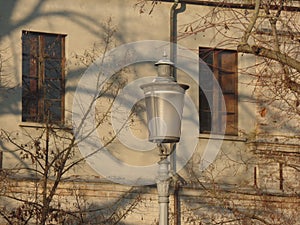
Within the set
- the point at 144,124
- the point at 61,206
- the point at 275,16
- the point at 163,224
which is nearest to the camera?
the point at 163,224

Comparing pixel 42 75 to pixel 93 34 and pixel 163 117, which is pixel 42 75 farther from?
pixel 163 117

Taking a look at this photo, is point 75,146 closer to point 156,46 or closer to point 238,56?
point 156,46

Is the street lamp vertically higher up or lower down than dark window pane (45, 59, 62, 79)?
lower down

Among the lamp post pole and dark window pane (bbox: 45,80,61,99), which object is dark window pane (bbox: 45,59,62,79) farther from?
the lamp post pole

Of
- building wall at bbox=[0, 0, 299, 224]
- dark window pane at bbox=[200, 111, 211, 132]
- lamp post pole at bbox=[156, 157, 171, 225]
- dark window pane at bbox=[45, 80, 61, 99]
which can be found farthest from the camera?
dark window pane at bbox=[200, 111, 211, 132]

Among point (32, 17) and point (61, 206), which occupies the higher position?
point (32, 17)

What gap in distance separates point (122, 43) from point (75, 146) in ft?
8.32

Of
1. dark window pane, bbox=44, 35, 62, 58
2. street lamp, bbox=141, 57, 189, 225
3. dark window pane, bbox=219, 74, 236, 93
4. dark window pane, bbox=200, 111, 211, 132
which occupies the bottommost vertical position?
street lamp, bbox=141, 57, 189, 225

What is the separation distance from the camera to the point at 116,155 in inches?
899

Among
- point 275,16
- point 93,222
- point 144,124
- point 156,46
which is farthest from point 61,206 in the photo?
point 275,16

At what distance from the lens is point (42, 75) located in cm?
2262

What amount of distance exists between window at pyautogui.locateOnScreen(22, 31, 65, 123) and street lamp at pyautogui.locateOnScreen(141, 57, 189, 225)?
777 cm

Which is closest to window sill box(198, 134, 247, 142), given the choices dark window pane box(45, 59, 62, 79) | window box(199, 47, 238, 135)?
window box(199, 47, 238, 135)

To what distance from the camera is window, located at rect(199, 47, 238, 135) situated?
78.6 feet
